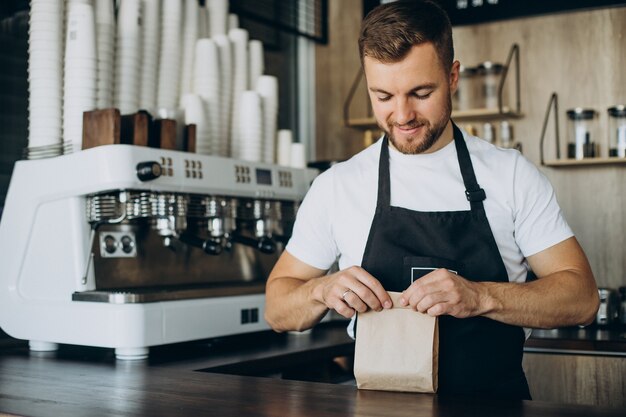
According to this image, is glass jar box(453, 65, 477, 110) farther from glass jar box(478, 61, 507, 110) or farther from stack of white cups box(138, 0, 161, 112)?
stack of white cups box(138, 0, 161, 112)

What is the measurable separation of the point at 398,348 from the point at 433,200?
1.23 ft

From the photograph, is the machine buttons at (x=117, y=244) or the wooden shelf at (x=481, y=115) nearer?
the machine buttons at (x=117, y=244)

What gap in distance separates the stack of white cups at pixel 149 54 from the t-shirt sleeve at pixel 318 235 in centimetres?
103

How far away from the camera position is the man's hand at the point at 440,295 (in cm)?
144

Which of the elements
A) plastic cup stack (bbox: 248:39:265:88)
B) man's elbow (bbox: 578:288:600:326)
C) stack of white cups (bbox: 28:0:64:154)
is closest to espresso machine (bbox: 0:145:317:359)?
stack of white cups (bbox: 28:0:64:154)

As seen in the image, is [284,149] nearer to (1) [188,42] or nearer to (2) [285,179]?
(2) [285,179]

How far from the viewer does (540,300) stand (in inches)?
60.3

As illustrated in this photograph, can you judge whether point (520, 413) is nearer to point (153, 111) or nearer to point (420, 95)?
point (420, 95)

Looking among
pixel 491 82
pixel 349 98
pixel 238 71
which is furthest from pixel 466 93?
pixel 238 71

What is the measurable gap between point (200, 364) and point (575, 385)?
139cm

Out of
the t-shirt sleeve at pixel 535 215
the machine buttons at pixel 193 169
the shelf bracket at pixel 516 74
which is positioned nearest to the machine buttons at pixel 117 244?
the machine buttons at pixel 193 169

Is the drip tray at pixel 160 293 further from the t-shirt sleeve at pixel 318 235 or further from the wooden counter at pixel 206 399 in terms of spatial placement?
the t-shirt sleeve at pixel 318 235

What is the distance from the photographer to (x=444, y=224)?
1665 mm

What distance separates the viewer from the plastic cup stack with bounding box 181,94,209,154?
8.80 ft
